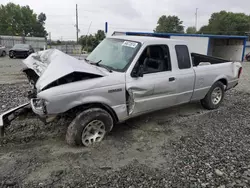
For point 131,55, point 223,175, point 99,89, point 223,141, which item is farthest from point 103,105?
point 223,141

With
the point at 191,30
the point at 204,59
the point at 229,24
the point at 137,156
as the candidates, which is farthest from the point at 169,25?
the point at 137,156

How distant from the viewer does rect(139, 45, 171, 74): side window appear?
160 inches

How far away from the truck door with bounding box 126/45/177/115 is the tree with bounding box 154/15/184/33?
247 feet

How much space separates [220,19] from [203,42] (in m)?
57.0

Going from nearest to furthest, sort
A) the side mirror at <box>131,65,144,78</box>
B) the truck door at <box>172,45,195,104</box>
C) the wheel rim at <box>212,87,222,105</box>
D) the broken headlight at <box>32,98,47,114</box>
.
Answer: the broken headlight at <box>32,98,47,114</box>
the side mirror at <box>131,65,144,78</box>
the truck door at <box>172,45,195,104</box>
the wheel rim at <box>212,87,222,105</box>

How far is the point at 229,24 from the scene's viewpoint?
6856cm

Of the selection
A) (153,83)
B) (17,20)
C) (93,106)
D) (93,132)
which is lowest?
(93,132)

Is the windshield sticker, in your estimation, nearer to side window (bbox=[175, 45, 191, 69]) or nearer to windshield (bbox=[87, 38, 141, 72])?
windshield (bbox=[87, 38, 141, 72])

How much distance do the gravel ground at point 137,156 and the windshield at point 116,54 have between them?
1390 millimetres

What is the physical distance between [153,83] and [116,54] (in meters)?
0.93

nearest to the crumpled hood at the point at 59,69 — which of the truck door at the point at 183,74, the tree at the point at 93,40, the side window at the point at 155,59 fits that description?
the side window at the point at 155,59

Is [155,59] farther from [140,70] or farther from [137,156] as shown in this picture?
[137,156]

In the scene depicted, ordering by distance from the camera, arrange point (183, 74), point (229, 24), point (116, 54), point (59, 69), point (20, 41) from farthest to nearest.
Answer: point (229, 24)
point (20, 41)
point (183, 74)
point (116, 54)
point (59, 69)

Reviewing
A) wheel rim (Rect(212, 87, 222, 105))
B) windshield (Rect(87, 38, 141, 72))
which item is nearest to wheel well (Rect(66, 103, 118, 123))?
windshield (Rect(87, 38, 141, 72))
